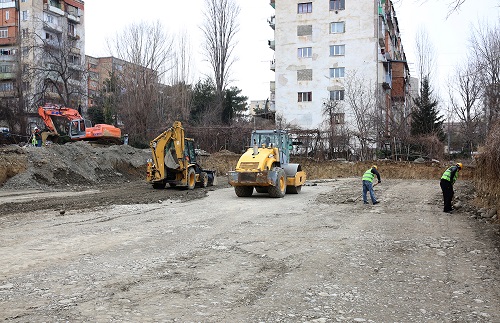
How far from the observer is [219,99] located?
170ft

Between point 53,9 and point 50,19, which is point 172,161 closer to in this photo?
point 50,19

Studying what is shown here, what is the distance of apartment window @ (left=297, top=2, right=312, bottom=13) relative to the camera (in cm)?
5197

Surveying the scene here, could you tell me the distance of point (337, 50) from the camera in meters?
51.1

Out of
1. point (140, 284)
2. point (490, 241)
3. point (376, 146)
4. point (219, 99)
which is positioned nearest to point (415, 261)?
point (490, 241)

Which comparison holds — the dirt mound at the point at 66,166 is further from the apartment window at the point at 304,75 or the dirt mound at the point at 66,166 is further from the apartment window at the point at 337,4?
the apartment window at the point at 337,4

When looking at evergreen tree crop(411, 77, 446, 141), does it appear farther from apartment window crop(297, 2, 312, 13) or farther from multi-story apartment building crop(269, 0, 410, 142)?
apartment window crop(297, 2, 312, 13)

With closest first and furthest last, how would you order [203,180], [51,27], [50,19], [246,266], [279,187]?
[246,266] → [279,187] → [203,180] → [51,27] → [50,19]

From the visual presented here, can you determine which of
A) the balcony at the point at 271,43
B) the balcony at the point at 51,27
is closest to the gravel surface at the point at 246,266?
the balcony at the point at 271,43

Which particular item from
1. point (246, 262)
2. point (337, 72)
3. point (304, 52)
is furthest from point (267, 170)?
point (304, 52)

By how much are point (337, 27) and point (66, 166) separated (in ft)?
117

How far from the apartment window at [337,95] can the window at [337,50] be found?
13.1ft

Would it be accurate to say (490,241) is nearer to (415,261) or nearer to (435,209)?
(415,261)

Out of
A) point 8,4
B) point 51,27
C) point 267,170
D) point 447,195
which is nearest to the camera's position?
point 447,195

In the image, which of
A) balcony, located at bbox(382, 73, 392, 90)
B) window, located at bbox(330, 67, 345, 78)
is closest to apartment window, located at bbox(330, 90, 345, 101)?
window, located at bbox(330, 67, 345, 78)
